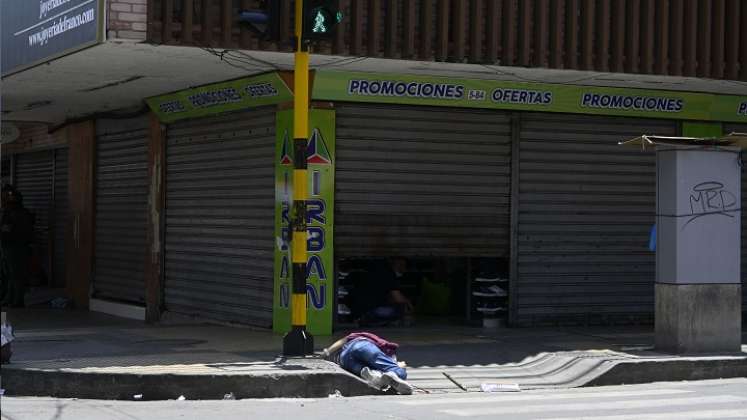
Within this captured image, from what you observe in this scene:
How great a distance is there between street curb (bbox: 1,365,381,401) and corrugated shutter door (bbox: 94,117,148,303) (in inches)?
291

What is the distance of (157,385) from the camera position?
36.4 ft

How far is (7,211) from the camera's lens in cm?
2012

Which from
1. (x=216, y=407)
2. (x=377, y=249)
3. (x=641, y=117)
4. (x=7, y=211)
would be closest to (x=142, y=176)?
(x=7, y=211)

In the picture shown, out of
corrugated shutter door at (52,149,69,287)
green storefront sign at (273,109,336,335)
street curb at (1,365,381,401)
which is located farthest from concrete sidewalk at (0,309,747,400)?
corrugated shutter door at (52,149,69,287)

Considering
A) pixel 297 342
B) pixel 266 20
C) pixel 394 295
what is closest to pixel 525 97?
pixel 394 295

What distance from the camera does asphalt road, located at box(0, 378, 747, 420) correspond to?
10.1 metres

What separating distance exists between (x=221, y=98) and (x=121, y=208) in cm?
416

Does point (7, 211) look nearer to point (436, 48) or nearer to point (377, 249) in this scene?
point (377, 249)

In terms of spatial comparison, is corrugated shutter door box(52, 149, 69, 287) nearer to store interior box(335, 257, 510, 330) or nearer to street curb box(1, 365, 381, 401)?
store interior box(335, 257, 510, 330)

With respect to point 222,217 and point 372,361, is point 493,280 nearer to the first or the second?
point 222,217

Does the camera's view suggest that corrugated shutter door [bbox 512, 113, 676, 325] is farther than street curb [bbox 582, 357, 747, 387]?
Yes

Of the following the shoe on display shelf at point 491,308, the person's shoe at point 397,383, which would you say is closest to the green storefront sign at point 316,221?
the shoe on display shelf at point 491,308

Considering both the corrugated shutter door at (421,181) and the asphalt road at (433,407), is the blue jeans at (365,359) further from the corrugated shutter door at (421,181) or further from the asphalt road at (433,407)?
the corrugated shutter door at (421,181)

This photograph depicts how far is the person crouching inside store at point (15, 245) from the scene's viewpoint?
20.0 m
